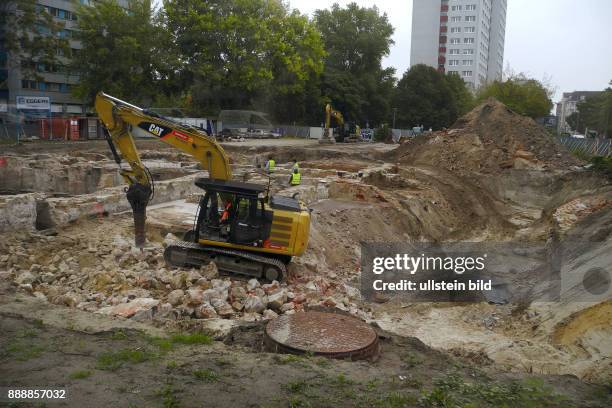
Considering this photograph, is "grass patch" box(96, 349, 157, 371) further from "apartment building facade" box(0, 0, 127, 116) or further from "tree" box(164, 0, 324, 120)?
"apartment building facade" box(0, 0, 127, 116)

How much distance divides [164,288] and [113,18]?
109ft

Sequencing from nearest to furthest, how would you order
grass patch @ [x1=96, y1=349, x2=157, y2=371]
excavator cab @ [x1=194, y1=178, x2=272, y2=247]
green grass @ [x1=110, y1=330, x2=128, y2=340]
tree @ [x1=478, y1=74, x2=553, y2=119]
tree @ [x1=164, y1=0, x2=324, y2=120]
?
→ grass patch @ [x1=96, y1=349, x2=157, y2=371] < green grass @ [x1=110, y1=330, x2=128, y2=340] < excavator cab @ [x1=194, y1=178, x2=272, y2=247] < tree @ [x1=164, y1=0, x2=324, y2=120] < tree @ [x1=478, y1=74, x2=553, y2=119]

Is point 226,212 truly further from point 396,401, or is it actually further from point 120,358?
point 396,401

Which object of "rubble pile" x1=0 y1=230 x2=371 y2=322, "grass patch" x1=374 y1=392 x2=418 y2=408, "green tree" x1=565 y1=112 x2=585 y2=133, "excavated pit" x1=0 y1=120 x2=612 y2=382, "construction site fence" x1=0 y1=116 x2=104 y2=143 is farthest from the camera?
"green tree" x1=565 y1=112 x2=585 y2=133

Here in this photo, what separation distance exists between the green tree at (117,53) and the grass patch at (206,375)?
34.6 m

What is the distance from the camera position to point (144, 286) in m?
9.47

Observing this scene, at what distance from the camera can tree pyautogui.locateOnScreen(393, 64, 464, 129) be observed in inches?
2339

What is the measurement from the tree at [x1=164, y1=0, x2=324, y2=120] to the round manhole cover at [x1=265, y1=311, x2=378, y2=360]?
32.2 m

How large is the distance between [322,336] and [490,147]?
2189 centimetres

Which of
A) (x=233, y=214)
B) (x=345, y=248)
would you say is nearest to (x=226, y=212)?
(x=233, y=214)

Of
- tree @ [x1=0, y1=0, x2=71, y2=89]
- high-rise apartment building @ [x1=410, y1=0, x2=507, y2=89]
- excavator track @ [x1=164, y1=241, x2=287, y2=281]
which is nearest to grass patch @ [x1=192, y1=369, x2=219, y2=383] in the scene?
excavator track @ [x1=164, y1=241, x2=287, y2=281]

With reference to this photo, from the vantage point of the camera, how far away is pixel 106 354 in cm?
613

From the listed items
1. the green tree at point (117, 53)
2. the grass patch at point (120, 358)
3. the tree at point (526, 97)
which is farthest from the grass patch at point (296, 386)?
the tree at point (526, 97)

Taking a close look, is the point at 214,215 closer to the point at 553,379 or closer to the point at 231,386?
the point at 231,386
